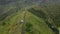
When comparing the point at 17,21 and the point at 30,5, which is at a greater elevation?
the point at 30,5

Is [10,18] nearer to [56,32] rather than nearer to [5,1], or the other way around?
[5,1]

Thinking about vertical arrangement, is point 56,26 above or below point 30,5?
below

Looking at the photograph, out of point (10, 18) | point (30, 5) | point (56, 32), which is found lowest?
point (56, 32)

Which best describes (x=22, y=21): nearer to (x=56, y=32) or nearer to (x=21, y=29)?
(x=21, y=29)

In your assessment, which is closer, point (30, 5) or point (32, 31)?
point (32, 31)

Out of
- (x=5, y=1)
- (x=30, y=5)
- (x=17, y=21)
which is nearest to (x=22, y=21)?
(x=17, y=21)

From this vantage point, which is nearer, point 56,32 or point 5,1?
point 56,32

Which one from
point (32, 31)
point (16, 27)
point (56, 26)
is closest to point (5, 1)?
point (16, 27)
